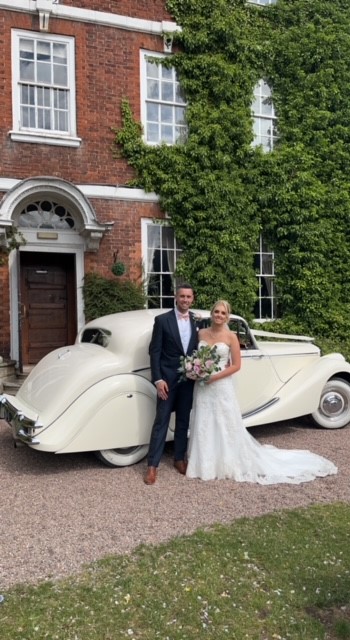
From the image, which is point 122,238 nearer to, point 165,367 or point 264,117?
point 264,117

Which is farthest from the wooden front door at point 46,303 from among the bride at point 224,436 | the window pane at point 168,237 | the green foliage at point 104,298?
the bride at point 224,436

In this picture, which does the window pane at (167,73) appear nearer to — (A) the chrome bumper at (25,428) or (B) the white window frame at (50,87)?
(B) the white window frame at (50,87)

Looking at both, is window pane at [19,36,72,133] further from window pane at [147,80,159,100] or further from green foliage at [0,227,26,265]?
green foliage at [0,227,26,265]

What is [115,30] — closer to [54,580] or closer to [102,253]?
[102,253]

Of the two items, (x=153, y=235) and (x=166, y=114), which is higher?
(x=166, y=114)

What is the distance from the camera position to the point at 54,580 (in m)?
3.29

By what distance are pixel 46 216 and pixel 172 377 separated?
619 cm

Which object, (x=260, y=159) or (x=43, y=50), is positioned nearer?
(x=43, y=50)

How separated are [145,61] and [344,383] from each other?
779cm

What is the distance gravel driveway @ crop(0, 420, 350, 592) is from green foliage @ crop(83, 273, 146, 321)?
175 inches

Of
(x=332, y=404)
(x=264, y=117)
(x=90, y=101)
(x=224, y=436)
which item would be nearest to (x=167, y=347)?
(x=224, y=436)

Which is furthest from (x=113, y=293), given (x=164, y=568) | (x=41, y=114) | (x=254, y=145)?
(x=164, y=568)

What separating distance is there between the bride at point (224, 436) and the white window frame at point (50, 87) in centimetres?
649

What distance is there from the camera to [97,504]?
452 centimetres
